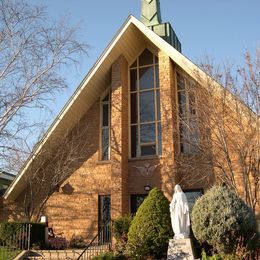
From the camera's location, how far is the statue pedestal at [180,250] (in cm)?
1003

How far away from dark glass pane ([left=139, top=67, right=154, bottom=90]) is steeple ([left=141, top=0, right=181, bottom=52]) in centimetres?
655

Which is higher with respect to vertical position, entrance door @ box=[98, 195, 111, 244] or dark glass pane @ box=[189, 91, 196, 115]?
dark glass pane @ box=[189, 91, 196, 115]

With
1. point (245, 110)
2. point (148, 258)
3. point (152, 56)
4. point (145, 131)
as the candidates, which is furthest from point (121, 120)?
point (148, 258)

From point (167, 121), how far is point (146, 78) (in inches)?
115

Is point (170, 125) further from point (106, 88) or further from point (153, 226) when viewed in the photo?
point (153, 226)

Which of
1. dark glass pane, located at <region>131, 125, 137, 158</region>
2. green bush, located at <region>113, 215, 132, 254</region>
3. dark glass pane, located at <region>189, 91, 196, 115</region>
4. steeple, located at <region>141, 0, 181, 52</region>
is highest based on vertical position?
steeple, located at <region>141, 0, 181, 52</region>

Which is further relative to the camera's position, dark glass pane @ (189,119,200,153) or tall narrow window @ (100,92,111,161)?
tall narrow window @ (100,92,111,161)

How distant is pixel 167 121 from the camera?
1625 cm

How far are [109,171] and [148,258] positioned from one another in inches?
250

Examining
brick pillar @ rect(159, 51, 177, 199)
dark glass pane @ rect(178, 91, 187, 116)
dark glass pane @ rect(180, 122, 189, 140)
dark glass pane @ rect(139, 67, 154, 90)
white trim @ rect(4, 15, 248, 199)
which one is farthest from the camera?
dark glass pane @ rect(139, 67, 154, 90)

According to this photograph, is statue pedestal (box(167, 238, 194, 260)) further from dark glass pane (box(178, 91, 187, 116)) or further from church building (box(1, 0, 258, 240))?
dark glass pane (box(178, 91, 187, 116))

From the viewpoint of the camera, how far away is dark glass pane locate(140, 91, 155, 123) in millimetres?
→ 17484

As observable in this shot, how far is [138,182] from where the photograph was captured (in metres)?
16.4

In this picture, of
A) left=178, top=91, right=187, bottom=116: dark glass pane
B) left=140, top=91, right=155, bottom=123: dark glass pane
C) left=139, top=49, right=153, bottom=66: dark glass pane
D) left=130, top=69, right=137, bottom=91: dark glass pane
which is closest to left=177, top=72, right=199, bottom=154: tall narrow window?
left=178, top=91, right=187, bottom=116: dark glass pane
